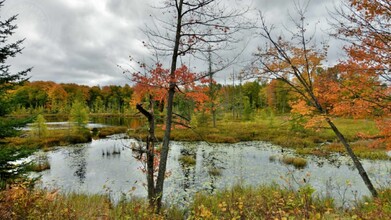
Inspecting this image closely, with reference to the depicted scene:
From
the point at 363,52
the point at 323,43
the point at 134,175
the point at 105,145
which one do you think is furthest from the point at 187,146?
the point at 363,52

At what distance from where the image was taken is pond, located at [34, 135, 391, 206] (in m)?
12.5

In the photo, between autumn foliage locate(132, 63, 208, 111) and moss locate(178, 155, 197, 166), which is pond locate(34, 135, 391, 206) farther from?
autumn foliage locate(132, 63, 208, 111)

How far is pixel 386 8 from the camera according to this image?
5.79 m

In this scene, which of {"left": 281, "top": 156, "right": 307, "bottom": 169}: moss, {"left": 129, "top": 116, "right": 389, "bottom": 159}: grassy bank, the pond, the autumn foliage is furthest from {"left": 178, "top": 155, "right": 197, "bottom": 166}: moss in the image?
the autumn foliage

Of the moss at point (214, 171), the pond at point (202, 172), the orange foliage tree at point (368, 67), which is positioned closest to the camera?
the orange foliage tree at point (368, 67)

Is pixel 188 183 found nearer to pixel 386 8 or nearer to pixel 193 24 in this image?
pixel 193 24

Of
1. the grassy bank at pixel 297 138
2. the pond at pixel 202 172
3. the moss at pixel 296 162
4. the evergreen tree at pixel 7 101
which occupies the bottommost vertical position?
the pond at pixel 202 172

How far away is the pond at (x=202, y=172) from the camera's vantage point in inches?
492

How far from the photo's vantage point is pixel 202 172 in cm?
1619

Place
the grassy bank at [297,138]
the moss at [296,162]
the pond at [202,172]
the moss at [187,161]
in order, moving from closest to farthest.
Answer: the pond at [202,172] < the moss at [296,162] < the moss at [187,161] < the grassy bank at [297,138]

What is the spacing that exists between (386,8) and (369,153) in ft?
59.5

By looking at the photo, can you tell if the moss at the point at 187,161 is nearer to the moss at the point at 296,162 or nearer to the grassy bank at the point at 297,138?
the grassy bank at the point at 297,138

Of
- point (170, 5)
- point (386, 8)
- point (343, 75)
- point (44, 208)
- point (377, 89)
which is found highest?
point (170, 5)

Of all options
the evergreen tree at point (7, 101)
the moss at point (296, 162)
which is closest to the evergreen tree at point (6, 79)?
the evergreen tree at point (7, 101)
